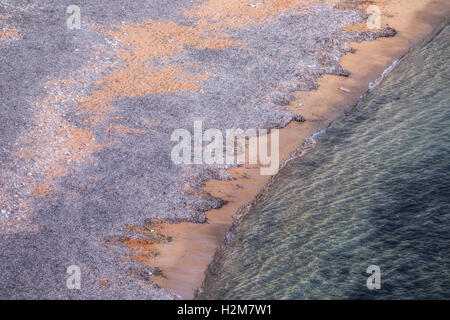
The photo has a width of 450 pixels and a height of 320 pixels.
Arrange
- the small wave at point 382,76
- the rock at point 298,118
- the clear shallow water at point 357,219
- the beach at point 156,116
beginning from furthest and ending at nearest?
1. the small wave at point 382,76
2. the rock at point 298,118
3. the beach at point 156,116
4. the clear shallow water at point 357,219

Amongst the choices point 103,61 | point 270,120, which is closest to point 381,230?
point 270,120

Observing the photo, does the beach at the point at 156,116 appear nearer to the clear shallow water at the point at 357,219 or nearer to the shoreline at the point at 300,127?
the shoreline at the point at 300,127

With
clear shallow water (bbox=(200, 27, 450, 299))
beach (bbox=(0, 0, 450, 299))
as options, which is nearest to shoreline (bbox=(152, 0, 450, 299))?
beach (bbox=(0, 0, 450, 299))

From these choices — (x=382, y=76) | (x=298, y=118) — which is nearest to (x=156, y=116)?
(x=298, y=118)

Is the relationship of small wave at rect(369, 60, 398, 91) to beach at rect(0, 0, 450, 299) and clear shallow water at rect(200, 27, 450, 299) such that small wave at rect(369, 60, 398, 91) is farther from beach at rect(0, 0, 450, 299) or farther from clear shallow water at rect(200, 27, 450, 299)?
clear shallow water at rect(200, 27, 450, 299)

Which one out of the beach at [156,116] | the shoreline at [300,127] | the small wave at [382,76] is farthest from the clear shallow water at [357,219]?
the small wave at [382,76]

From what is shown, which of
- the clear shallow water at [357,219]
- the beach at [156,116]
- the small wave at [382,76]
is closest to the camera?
the clear shallow water at [357,219]

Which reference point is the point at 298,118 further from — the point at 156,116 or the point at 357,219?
the point at 357,219
